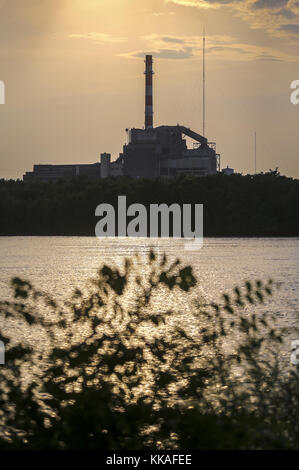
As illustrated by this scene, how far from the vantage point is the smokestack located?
77.1 metres

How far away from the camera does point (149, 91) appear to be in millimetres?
77062

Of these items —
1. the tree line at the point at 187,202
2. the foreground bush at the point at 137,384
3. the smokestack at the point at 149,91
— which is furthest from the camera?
the smokestack at the point at 149,91

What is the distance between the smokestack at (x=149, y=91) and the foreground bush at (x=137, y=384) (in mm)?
71580

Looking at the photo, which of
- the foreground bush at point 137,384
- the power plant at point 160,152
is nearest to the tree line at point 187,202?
the power plant at point 160,152

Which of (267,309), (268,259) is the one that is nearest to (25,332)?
(267,309)

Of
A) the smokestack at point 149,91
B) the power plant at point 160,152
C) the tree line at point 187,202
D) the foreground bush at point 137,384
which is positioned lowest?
the foreground bush at point 137,384

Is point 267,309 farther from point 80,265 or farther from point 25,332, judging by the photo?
point 80,265

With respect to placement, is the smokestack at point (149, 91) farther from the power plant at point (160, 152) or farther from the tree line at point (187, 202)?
the tree line at point (187, 202)

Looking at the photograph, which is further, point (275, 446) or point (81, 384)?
point (81, 384)

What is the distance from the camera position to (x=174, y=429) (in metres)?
5.64

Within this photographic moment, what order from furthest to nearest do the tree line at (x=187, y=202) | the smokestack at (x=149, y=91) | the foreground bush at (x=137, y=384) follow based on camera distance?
the smokestack at (x=149, y=91) < the tree line at (x=187, y=202) < the foreground bush at (x=137, y=384)

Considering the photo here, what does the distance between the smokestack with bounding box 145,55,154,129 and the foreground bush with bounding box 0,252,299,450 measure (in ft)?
235

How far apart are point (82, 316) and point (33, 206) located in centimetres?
6159

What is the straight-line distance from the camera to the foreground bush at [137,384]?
5441 mm
